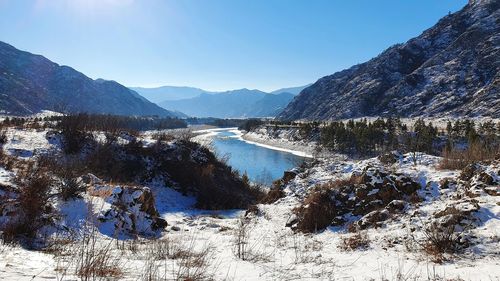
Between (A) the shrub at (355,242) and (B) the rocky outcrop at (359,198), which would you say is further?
(B) the rocky outcrop at (359,198)

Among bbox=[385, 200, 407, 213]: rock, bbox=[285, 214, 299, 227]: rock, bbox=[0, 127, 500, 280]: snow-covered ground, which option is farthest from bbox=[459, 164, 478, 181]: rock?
bbox=[285, 214, 299, 227]: rock

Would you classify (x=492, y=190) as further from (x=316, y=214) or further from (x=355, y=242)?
(x=316, y=214)

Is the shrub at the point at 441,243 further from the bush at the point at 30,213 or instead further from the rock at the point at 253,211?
the rock at the point at 253,211

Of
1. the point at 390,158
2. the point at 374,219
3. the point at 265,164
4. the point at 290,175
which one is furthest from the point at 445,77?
the point at 374,219

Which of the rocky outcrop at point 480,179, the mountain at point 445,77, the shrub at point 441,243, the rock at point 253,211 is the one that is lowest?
the rock at point 253,211

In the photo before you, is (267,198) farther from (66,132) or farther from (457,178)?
(66,132)

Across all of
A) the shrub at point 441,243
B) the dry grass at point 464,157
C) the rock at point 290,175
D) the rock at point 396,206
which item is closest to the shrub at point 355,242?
the shrub at point 441,243

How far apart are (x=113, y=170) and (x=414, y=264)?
72.6 feet

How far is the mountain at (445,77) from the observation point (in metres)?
130

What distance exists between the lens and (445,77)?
151m

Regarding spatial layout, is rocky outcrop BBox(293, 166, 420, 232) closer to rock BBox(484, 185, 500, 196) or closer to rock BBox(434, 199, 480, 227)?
rock BBox(434, 199, 480, 227)

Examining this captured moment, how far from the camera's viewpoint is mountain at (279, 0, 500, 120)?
5115 inches

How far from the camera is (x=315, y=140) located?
9688cm

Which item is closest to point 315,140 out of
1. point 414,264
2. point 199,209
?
point 199,209
